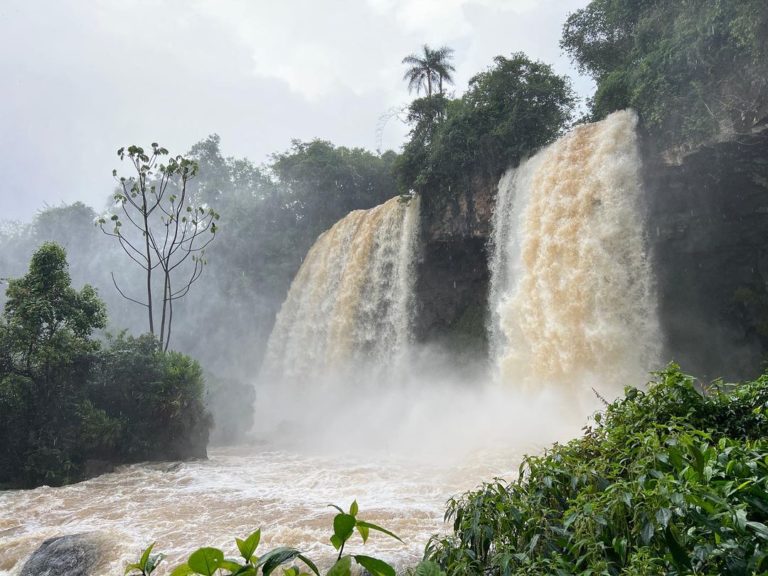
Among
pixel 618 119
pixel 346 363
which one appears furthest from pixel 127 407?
pixel 618 119

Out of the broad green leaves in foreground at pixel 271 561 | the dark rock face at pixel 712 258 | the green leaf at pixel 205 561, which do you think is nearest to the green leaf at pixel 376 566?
the broad green leaves in foreground at pixel 271 561

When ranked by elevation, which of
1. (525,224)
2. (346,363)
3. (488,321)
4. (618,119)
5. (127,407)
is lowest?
Result: (127,407)

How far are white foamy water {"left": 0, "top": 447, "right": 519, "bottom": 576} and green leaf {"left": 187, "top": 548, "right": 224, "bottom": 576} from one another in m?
4.98

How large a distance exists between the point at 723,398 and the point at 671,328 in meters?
9.78

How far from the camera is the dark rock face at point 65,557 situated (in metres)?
6.20

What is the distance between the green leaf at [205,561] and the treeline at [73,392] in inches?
525

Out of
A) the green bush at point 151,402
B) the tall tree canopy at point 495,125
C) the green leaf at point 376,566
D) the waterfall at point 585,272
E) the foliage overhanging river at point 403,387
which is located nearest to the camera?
the green leaf at point 376,566

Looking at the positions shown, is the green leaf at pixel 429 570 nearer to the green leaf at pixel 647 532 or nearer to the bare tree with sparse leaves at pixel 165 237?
the green leaf at pixel 647 532

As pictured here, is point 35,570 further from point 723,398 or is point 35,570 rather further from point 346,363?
point 346,363

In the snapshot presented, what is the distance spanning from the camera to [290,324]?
23.2 metres

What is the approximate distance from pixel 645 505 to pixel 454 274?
1756 cm

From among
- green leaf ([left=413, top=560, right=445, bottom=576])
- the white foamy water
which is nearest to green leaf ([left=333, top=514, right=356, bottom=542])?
green leaf ([left=413, top=560, right=445, bottom=576])

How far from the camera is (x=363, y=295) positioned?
1970 cm

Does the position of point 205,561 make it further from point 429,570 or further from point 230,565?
point 429,570
